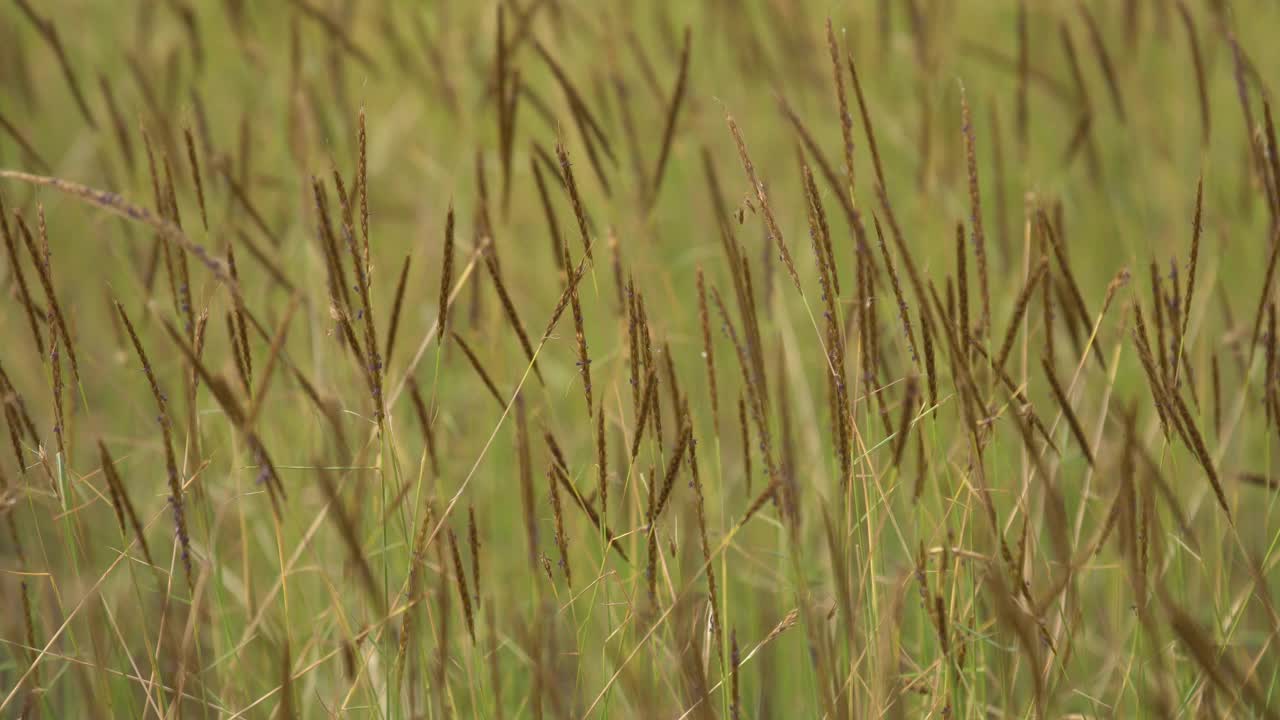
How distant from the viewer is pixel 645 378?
972 millimetres

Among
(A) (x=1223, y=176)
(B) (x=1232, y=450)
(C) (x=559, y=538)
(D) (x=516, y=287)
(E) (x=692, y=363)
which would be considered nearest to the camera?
(C) (x=559, y=538)

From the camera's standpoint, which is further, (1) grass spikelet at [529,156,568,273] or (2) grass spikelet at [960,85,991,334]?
(1) grass spikelet at [529,156,568,273]

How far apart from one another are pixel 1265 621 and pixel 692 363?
3.20 feet

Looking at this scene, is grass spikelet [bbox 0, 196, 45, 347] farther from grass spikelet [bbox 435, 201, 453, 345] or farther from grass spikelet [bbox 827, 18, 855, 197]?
grass spikelet [bbox 827, 18, 855, 197]

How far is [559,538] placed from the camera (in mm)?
969

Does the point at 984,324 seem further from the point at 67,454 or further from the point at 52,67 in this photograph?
the point at 52,67

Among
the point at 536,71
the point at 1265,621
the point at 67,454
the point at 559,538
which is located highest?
the point at 536,71

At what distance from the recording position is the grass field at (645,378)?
3.15 ft

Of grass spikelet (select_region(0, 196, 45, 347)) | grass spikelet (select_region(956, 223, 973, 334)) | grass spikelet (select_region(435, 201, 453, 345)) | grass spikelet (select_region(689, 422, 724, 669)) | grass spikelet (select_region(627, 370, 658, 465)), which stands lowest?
grass spikelet (select_region(689, 422, 724, 669))

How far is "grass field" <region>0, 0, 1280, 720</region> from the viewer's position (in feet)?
3.15

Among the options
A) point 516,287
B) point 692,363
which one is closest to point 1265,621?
A: point 692,363

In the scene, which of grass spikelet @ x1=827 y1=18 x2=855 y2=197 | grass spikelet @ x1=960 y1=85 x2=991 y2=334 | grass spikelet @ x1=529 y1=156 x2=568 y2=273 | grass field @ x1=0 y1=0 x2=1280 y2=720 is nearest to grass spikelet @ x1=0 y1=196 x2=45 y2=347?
grass field @ x1=0 y1=0 x2=1280 y2=720

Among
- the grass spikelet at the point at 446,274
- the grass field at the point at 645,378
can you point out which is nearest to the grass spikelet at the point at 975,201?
the grass field at the point at 645,378

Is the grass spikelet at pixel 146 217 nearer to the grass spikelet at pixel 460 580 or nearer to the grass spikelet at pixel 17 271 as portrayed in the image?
the grass spikelet at pixel 17 271
